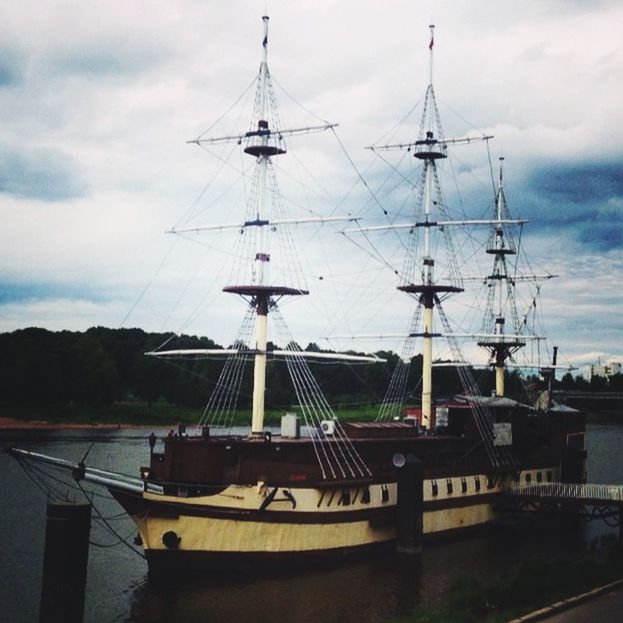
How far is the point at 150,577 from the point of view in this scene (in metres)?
30.4

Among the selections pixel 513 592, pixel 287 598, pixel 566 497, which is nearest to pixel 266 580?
pixel 287 598

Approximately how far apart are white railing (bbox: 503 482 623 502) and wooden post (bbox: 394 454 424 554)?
982cm

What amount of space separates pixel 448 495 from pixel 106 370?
238 feet

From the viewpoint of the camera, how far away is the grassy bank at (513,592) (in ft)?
76.0

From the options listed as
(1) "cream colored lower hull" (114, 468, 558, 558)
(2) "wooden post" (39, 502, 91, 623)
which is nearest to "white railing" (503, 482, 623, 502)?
(1) "cream colored lower hull" (114, 468, 558, 558)

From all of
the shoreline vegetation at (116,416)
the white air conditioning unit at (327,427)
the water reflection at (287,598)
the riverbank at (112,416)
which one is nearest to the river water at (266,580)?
the water reflection at (287,598)

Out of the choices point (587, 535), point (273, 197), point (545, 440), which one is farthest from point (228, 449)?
point (545, 440)

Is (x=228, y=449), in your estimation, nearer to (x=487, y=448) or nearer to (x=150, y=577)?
(x=150, y=577)

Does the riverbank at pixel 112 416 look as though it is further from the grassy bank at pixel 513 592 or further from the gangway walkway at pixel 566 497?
the grassy bank at pixel 513 592

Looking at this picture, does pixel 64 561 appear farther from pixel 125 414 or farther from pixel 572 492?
pixel 125 414

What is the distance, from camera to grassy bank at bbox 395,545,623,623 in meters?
23.2

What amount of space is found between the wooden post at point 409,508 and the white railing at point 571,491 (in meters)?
9.82

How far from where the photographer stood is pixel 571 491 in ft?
137

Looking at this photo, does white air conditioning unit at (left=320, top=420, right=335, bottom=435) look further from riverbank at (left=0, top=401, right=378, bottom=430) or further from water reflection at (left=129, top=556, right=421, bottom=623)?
riverbank at (left=0, top=401, right=378, bottom=430)
